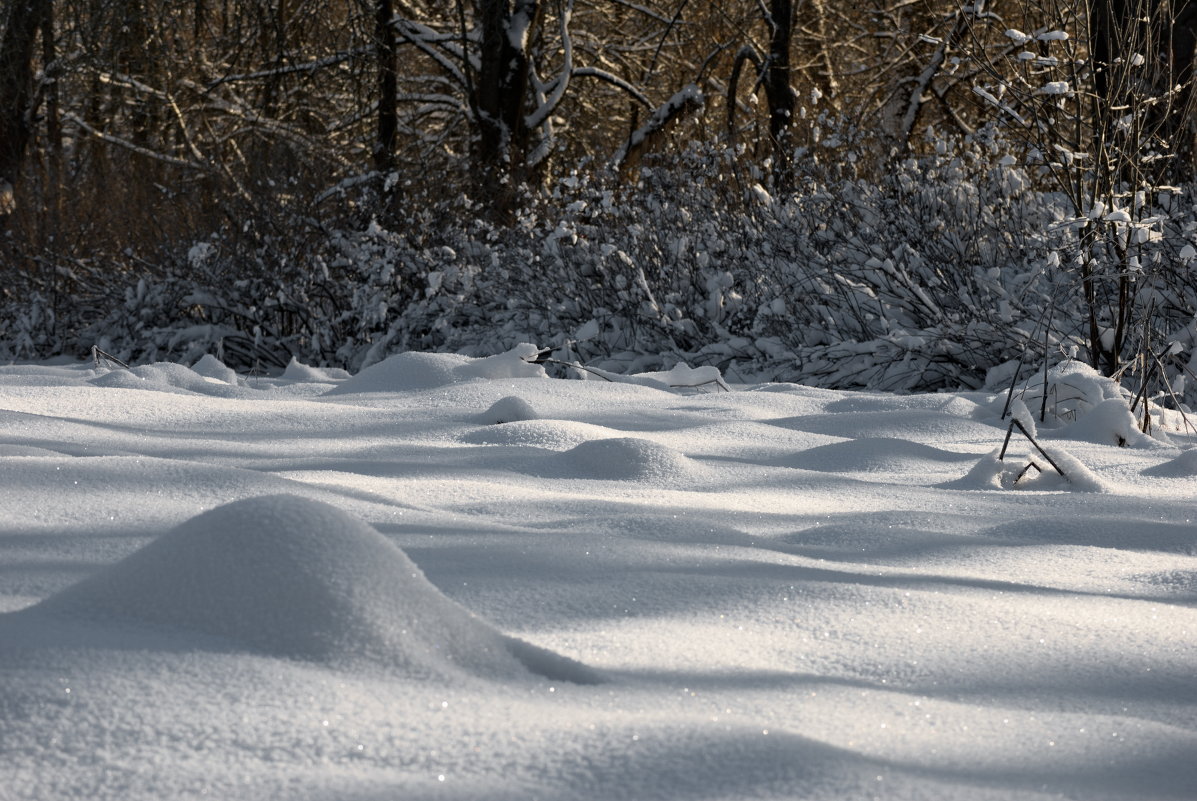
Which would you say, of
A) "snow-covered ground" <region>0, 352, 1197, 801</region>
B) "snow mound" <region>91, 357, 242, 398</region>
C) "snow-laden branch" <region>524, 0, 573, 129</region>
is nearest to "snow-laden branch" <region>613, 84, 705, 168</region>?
"snow-laden branch" <region>524, 0, 573, 129</region>

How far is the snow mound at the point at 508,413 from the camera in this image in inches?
137

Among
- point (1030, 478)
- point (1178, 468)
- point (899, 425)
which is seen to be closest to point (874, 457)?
point (1030, 478)

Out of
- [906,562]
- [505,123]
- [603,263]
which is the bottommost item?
[906,562]

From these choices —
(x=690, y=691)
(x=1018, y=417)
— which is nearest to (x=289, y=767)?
(x=690, y=691)

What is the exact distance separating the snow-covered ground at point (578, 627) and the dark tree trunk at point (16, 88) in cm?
967

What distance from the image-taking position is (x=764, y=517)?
2.25 meters

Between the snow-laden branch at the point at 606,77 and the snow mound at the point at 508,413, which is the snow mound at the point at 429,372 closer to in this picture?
the snow mound at the point at 508,413

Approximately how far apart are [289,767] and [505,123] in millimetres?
8833

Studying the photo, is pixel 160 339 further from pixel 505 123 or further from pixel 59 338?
pixel 505 123

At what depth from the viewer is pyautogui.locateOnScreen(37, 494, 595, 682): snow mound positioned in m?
1.11

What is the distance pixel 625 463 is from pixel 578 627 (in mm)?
1267

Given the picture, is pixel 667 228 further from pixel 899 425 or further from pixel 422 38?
pixel 422 38

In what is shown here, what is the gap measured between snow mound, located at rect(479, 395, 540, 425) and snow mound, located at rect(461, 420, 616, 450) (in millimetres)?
163

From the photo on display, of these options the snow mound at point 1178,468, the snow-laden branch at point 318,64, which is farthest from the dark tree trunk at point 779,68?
the snow mound at point 1178,468
